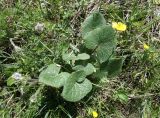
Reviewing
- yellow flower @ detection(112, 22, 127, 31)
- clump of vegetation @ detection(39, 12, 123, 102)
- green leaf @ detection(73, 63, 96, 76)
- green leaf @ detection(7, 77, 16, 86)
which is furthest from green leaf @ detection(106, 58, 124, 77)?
green leaf @ detection(7, 77, 16, 86)

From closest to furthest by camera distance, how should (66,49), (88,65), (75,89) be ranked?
(75,89), (88,65), (66,49)

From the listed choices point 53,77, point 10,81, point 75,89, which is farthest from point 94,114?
point 10,81

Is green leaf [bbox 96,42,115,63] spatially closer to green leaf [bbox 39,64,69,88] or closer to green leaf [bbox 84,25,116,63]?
green leaf [bbox 84,25,116,63]

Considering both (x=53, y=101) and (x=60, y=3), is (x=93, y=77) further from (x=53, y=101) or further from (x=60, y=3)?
(x=60, y=3)

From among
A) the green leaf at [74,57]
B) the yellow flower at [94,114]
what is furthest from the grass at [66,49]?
the green leaf at [74,57]

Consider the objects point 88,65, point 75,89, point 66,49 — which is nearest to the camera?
point 75,89

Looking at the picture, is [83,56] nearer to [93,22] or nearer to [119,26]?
[93,22]

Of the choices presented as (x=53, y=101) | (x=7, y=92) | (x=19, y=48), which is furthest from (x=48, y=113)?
(x=19, y=48)

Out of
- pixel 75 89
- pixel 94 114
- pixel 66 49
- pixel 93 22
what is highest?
pixel 93 22
